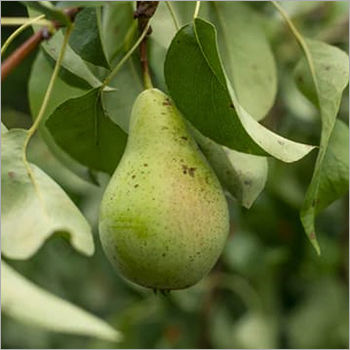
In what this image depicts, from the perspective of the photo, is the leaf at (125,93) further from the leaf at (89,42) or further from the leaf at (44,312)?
the leaf at (44,312)

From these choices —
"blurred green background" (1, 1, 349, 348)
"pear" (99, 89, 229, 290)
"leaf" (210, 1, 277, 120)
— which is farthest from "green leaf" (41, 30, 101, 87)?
"blurred green background" (1, 1, 349, 348)

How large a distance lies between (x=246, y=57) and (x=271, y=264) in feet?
2.62

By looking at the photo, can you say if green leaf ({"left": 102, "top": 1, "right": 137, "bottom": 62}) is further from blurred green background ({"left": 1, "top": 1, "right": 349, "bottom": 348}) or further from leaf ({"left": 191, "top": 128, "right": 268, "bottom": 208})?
blurred green background ({"left": 1, "top": 1, "right": 349, "bottom": 348})

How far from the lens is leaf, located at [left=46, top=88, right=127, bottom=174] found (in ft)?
3.61

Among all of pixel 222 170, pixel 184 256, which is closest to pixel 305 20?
pixel 222 170

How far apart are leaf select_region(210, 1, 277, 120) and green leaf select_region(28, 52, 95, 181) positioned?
0.68ft

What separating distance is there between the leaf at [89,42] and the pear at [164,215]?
11cm

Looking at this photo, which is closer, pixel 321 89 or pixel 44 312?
pixel 44 312

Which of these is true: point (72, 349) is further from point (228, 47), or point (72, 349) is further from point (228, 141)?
point (228, 141)

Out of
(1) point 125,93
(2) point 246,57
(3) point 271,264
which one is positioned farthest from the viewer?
(3) point 271,264

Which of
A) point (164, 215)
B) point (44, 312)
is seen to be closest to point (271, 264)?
point (164, 215)

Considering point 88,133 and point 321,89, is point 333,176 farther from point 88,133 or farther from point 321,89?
point 88,133

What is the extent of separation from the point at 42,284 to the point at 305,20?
2.65 ft

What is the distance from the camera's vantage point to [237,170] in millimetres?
1079
